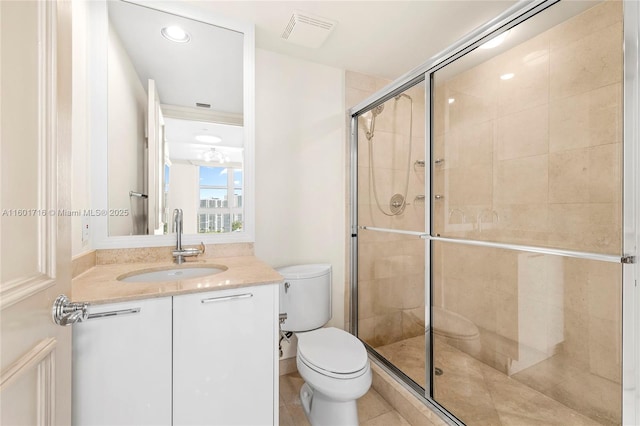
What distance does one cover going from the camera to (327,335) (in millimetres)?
1726

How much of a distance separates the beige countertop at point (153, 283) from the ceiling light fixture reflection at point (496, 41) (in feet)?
4.80

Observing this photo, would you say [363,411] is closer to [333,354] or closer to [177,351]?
[333,354]

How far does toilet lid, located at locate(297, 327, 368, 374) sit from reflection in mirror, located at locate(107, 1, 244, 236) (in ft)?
2.62

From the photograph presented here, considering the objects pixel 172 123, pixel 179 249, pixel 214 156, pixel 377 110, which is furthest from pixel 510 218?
pixel 172 123

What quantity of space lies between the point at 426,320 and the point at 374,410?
2.03 ft

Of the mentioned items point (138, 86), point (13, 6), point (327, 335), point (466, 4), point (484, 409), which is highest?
point (466, 4)

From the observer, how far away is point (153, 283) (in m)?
1.17

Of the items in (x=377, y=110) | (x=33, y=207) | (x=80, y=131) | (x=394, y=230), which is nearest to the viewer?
(x=33, y=207)

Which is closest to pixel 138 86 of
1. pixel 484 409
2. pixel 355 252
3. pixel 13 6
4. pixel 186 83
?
pixel 186 83

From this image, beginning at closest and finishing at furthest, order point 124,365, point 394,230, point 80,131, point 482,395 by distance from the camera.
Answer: point 124,365, point 80,131, point 482,395, point 394,230

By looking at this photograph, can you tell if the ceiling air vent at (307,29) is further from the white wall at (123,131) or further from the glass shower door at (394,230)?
the white wall at (123,131)

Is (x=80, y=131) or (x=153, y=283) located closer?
(x=153, y=283)

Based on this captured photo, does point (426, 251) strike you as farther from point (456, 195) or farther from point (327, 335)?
point (327, 335)

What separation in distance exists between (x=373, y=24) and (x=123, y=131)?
1.54 meters
